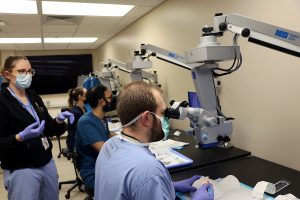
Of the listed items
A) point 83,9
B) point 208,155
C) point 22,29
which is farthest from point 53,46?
point 208,155

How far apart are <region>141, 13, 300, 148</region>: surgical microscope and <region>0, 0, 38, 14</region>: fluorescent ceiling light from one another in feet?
8.30

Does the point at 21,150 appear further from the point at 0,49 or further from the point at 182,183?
the point at 0,49

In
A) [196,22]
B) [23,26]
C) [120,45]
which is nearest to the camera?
[196,22]

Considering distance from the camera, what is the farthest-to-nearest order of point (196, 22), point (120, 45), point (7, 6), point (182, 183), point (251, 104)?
point (120, 45)
point (7, 6)
point (196, 22)
point (251, 104)
point (182, 183)

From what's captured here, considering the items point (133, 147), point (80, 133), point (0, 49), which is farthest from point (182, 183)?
point (0, 49)

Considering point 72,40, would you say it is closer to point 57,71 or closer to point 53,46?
point 53,46

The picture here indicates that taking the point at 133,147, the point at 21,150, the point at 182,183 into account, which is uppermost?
the point at 133,147

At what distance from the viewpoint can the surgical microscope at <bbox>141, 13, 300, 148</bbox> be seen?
1303 millimetres

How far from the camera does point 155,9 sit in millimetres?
3807

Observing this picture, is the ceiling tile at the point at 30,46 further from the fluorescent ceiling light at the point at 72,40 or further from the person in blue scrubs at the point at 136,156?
the person in blue scrubs at the point at 136,156

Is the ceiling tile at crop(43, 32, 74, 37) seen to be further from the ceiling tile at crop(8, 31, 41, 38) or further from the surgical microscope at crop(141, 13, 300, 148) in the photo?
the surgical microscope at crop(141, 13, 300, 148)

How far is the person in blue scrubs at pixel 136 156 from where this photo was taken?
2.95 feet

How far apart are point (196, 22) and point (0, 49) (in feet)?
19.8

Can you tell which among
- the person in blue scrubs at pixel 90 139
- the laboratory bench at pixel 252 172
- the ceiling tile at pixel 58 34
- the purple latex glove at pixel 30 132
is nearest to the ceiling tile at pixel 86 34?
the ceiling tile at pixel 58 34
